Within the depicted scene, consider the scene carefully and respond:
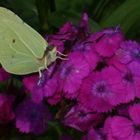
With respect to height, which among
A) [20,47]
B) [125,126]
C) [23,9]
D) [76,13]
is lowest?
[23,9]

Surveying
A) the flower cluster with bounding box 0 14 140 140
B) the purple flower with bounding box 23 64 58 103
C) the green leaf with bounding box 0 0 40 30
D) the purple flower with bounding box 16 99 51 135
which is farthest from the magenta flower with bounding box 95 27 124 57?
the green leaf with bounding box 0 0 40 30

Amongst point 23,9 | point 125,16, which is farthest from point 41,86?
point 23,9

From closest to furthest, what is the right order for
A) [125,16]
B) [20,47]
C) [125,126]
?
[125,126]
[20,47]
[125,16]

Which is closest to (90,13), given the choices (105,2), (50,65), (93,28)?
(105,2)

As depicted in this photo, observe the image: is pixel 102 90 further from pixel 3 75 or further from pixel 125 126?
pixel 3 75

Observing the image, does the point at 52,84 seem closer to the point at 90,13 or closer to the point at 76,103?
the point at 76,103

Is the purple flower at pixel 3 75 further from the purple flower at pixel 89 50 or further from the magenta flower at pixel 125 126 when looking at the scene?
the magenta flower at pixel 125 126
